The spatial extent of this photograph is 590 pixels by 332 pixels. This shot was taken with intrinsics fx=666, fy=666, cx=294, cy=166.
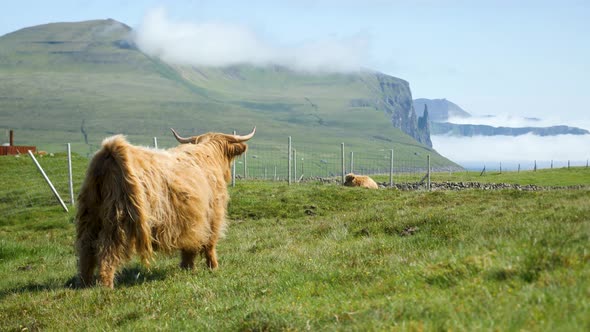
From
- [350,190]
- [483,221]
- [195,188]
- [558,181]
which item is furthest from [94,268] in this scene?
[558,181]

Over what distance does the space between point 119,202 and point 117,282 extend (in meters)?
1.48

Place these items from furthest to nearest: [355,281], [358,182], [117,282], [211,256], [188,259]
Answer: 1. [358,182]
2. [211,256]
3. [188,259]
4. [117,282]
5. [355,281]

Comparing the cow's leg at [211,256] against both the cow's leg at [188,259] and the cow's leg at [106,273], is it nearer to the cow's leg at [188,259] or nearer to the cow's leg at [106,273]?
the cow's leg at [188,259]

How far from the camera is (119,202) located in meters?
9.02

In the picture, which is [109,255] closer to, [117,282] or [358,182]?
[117,282]

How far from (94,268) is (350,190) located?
14546 millimetres

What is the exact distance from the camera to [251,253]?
39.7 feet

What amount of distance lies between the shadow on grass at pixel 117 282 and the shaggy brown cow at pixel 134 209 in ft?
1.48

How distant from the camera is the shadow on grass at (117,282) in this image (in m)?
9.56

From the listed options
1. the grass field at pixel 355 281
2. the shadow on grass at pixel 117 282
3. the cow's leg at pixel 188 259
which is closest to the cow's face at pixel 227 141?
the grass field at pixel 355 281

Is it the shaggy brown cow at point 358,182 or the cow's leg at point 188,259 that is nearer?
the cow's leg at point 188,259

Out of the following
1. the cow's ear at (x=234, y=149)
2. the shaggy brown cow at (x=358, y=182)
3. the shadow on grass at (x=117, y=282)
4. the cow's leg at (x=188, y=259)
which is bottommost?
the shaggy brown cow at (x=358, y=182)

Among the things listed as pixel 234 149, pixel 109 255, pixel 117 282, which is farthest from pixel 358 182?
pixel 109 255

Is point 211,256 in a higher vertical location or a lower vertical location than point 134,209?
lower
